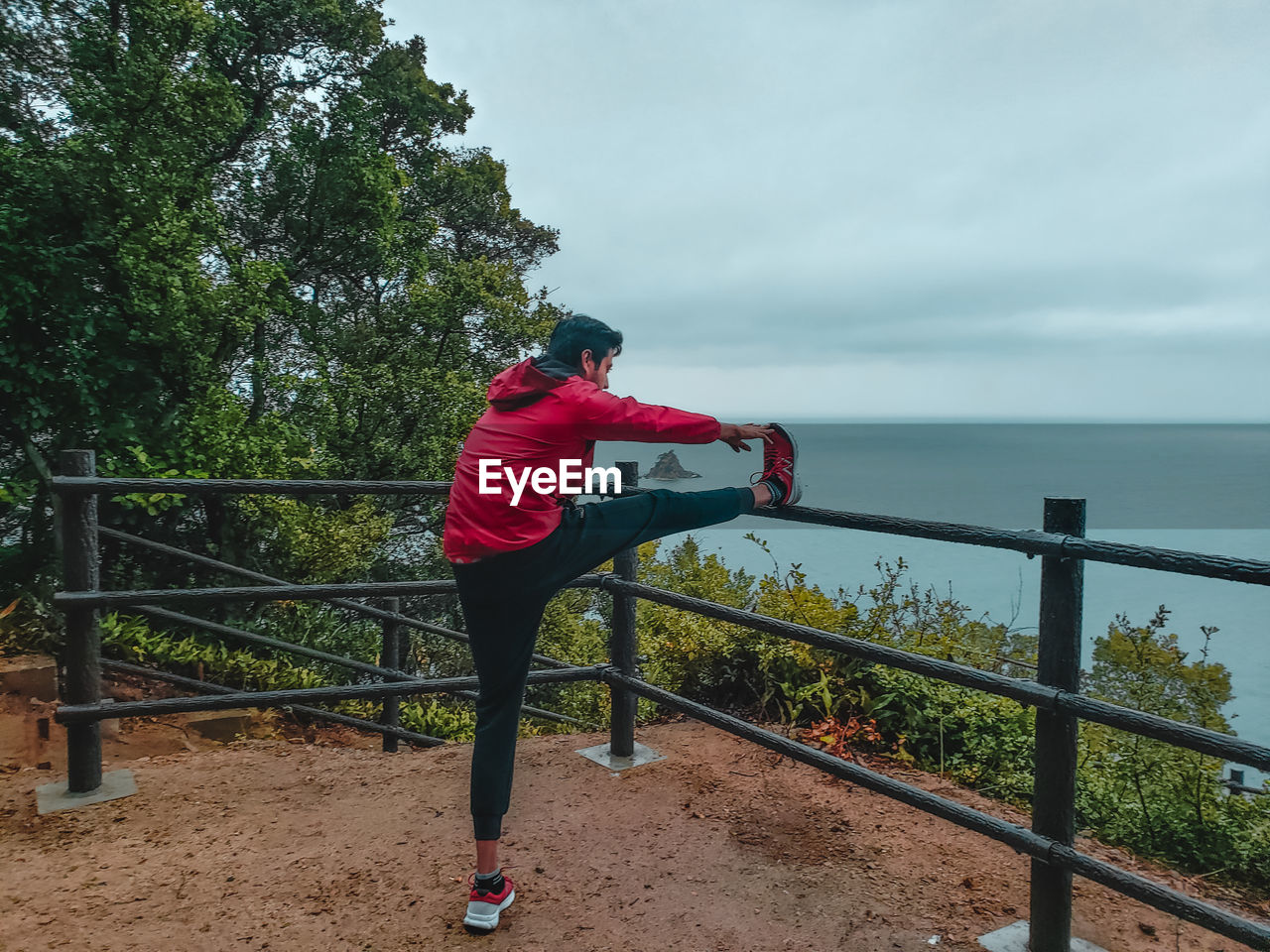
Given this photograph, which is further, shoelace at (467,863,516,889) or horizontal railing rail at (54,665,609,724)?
horizontal railing rail at (54,665,609,724)

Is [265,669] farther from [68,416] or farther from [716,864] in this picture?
[716,864]

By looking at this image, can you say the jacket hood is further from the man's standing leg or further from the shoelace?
the shoelace

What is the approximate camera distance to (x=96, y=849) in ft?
9.41

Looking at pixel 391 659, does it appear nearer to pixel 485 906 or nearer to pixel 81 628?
pixel 81 628

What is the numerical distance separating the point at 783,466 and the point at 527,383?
2.94 feet

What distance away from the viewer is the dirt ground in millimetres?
2422

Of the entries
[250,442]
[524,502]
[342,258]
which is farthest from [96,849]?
[342,258]

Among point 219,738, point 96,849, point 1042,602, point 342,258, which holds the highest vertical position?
point 342,258

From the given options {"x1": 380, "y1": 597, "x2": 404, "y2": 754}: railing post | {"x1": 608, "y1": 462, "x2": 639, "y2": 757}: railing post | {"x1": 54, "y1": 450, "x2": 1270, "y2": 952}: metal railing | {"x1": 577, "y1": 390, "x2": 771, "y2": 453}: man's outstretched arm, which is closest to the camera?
{"x1": 54, "y1": 450, "x2": 1270, "y2": 952}: metal railing

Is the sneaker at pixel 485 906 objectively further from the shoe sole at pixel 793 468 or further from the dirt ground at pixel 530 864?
the shoe sole at pixel 793 468

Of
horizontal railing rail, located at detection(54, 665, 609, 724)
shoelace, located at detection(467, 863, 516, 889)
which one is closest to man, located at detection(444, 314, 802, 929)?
shoelace, located at detection(467, 863, 516, 889)

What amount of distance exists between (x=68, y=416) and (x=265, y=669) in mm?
4385

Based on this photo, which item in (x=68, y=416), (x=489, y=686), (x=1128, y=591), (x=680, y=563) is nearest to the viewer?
(x=489, y=686)

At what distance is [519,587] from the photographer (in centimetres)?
231
